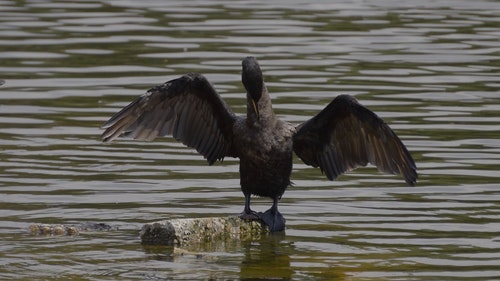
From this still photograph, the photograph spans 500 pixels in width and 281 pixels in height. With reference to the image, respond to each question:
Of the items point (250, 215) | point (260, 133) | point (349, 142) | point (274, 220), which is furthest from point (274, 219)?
point (349, 142)

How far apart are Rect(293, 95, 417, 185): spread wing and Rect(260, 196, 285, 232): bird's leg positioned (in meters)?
0.52

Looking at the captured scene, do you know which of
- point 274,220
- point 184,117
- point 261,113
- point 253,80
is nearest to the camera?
point 253,80

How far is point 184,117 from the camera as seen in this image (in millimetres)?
11312

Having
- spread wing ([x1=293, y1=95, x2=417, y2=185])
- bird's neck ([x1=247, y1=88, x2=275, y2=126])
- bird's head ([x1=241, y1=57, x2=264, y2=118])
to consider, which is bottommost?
spread wing ([x1=293, y1=95, x2=417, y2=185])

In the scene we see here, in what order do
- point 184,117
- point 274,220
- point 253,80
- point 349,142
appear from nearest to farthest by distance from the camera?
point 253,80 → point 274,220 → point 349,142 → point 184,117

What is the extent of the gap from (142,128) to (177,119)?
319 millimetres

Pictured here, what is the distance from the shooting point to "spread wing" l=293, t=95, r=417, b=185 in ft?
35.4

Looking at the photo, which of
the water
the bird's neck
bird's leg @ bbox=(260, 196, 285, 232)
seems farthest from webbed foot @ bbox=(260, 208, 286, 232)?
the bird's neck

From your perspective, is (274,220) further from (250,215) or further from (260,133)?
(260,133)

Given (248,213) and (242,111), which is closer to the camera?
(248,213)

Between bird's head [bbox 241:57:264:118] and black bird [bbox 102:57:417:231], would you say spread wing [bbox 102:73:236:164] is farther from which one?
bird's head [bbox 241:57:264:118]

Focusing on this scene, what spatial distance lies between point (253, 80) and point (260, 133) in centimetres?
43

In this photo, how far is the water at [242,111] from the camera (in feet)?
33.4

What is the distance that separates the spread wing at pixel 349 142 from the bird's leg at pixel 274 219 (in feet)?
1.70
